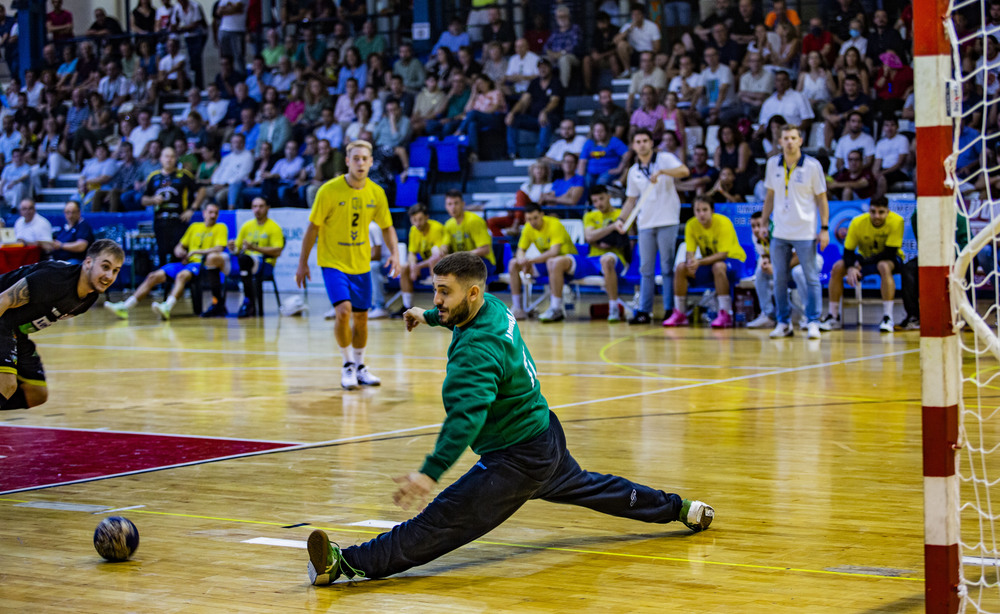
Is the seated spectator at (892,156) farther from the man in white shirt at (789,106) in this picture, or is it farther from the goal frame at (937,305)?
the goal frame at (937,305)

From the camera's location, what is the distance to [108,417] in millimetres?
8117

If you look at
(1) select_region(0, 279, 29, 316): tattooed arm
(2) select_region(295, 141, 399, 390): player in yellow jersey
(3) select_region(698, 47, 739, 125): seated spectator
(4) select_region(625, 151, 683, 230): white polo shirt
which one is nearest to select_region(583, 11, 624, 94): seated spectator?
(3) select_region(698, 47, 739, 125): seated spectator

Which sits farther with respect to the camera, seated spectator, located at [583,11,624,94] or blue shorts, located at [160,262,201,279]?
seated spectator, located at [583,11,624,94]

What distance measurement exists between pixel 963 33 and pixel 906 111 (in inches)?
62.5

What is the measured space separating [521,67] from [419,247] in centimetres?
585

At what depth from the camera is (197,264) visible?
16984mm

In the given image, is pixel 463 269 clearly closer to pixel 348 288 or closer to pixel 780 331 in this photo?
pixel 348 288

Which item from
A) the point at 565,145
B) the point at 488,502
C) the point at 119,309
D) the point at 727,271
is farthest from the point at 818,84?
the point at 488,502

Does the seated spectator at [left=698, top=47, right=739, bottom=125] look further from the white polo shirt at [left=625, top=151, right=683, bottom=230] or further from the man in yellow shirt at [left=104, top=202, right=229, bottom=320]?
the man in yellow shirt at [left=104, top=202, right=229, bottom=320]

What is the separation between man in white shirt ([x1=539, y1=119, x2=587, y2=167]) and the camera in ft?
60.4

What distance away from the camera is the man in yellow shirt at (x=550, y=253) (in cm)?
1492

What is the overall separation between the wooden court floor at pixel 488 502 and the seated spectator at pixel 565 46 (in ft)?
31.8

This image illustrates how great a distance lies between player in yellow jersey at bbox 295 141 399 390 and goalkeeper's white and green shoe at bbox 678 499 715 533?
5.12m

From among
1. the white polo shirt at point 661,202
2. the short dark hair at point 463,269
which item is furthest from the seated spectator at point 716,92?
the short dark hair at point 463,269
